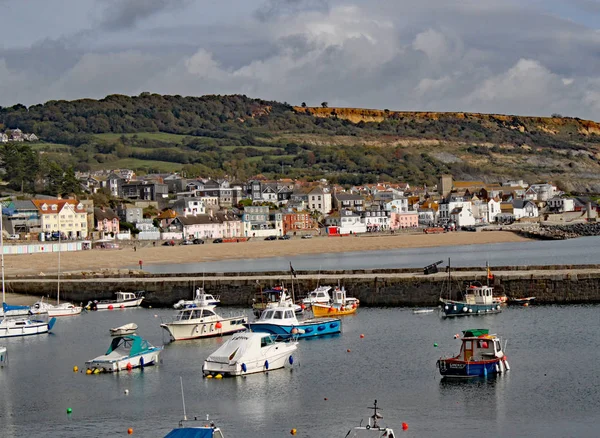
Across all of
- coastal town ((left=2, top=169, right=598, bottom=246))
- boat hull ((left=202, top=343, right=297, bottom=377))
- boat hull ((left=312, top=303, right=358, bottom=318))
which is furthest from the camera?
coastal town ((left=2, top=169, right=598, bottom=246))

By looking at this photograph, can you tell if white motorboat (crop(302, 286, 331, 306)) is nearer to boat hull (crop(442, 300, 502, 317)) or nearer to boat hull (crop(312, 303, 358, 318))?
boat hull (crop(312, 303, 358, 318))

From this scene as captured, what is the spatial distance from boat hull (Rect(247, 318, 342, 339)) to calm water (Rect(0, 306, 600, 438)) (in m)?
0.63

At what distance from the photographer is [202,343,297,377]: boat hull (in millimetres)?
28797

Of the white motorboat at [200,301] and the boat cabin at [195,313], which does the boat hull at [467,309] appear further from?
the white motorboat at [200,301]

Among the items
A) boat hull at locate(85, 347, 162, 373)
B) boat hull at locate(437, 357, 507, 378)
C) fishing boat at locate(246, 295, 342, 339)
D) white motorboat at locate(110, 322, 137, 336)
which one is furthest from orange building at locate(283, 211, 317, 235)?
boat hull at locate(437, 357, 507, 378)

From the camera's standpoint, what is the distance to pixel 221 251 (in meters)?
93.3

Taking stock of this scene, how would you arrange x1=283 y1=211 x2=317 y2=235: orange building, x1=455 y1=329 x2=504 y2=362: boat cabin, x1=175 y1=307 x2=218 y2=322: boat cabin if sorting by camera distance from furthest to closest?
x1=283 y1=211 x2=317 y2=235: orange building
x1=175 y1=307 x2=218 y2=322: boat cabin
x1=455 y1=329 x2=504 y2=362: boat cabin

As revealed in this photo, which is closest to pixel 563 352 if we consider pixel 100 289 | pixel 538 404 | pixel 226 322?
pixel 538 404

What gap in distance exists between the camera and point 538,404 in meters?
24.2

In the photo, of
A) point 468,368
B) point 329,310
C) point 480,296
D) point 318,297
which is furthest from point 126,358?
point 480,296

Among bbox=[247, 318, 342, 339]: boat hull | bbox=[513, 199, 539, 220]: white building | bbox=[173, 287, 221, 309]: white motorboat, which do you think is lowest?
bbox=[247, 318, 342, 339]: boat hull

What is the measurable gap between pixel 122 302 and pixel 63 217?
62.1 metres

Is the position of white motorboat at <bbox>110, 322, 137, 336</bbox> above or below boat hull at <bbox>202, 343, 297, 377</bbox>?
above

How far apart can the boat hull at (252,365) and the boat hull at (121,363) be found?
2.83m
